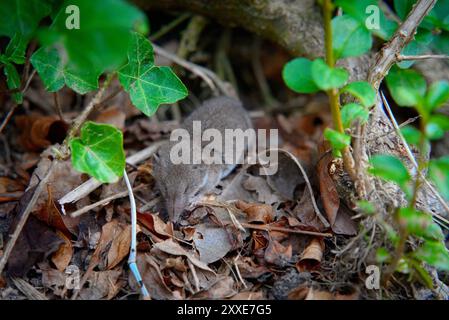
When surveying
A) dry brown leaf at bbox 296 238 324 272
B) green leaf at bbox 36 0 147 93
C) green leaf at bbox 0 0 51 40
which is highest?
green leaf at bbox 0 0 51 40

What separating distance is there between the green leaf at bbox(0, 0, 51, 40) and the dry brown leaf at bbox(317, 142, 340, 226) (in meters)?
2.21

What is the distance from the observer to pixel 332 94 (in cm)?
275

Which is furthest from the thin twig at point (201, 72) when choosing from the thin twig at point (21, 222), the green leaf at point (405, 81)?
the thin twig at point (21, 222)

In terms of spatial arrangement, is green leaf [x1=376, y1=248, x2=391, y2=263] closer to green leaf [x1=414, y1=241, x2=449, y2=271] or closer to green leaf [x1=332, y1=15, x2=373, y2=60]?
green leaf [x1=414, y1=241, x2=449, y2=271]

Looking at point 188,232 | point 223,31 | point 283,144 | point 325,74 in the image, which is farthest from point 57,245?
point 223,31

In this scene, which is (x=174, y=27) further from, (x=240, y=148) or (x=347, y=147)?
(x=347, y=147)

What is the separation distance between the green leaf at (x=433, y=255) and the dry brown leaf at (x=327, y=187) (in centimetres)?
78

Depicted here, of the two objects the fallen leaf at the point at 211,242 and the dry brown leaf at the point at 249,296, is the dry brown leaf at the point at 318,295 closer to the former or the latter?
the dry brown leaf at the point at 249,296

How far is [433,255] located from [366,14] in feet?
5.09

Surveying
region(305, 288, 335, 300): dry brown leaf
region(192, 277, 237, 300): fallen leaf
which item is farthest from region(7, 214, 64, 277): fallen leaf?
region(305, 288, 335, 300): dry brown leaf

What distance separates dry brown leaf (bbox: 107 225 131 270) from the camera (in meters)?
3.22

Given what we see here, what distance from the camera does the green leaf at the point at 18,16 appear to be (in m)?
2.83

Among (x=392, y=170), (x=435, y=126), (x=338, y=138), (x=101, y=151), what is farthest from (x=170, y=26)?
(x=435, y=126)

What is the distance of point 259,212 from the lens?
3574mm
